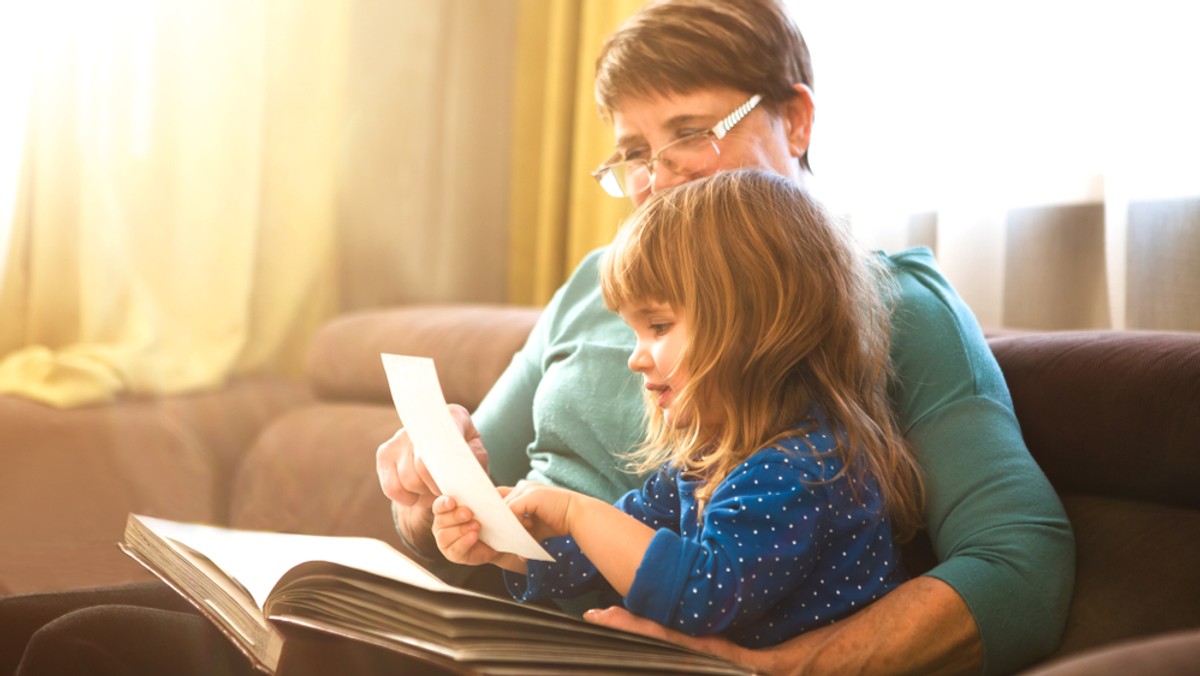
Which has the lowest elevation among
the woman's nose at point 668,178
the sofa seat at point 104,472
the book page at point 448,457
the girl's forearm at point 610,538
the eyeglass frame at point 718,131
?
the sofa seat at point 104,472

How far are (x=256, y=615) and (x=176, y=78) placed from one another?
1607mm

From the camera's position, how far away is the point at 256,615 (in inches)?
36.2

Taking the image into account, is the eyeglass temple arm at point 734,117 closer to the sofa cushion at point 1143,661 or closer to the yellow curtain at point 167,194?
the sofa cushion at point 1143,661

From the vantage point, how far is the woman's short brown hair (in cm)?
125

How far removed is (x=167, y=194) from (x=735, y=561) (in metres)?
1.74

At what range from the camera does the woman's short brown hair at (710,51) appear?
Answer: 4.09 ft

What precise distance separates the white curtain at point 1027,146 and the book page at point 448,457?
38.5 inches

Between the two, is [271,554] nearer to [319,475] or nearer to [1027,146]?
[319,475]

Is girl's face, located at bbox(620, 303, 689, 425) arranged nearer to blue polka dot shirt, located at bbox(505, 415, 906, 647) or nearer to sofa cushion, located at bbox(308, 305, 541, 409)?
blue polka dot shirt, located at bbox(505, 415, 906, 647)

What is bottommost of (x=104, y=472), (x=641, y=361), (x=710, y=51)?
(x=104, y=472)

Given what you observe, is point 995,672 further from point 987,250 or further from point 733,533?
point 987,250

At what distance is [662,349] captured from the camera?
101cm

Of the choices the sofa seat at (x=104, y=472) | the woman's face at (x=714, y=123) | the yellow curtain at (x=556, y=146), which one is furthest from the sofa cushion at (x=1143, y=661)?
the yellow curtain at (x=556, y=146)

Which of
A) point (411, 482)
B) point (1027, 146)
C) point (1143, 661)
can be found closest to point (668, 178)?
point (411, 482)
